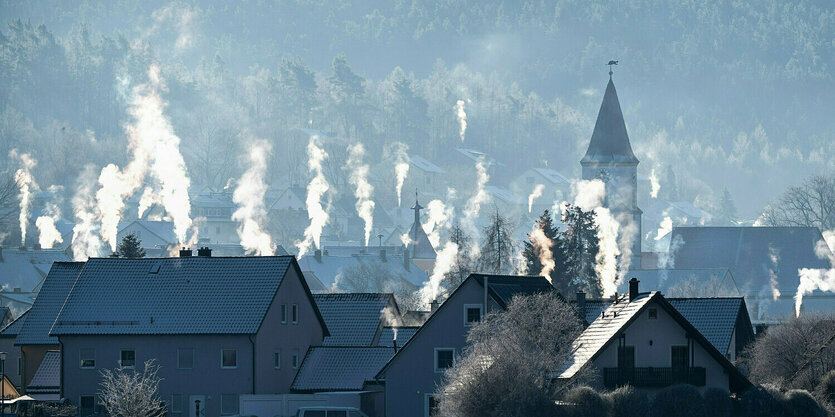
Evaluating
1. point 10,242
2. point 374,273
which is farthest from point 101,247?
point 374,273

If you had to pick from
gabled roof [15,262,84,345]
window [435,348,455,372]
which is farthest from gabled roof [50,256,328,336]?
window [435,348,455,372]

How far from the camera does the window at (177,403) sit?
211 ft

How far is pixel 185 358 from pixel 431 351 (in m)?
9.29

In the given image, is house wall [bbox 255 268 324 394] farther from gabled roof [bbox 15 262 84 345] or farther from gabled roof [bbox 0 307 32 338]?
gabled roof [bbox 0 307 32 338]

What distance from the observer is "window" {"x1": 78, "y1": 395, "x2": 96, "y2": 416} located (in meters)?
65.1

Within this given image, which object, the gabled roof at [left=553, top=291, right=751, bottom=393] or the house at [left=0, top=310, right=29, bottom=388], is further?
the house at [left=0, top=310, right=29, bottom=388]

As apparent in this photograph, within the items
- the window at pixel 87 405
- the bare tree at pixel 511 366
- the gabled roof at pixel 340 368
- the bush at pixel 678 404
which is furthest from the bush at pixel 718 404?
the window at pixel 87 405

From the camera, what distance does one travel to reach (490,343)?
5325cm

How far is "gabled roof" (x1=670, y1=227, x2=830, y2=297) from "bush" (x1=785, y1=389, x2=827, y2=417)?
117802 millimetres

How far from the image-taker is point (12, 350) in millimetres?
73250

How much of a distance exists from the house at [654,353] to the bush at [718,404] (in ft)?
9.34

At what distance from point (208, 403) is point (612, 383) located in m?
16.1

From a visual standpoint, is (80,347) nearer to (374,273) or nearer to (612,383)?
(612,383)

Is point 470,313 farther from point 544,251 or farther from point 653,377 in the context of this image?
point 544,251
